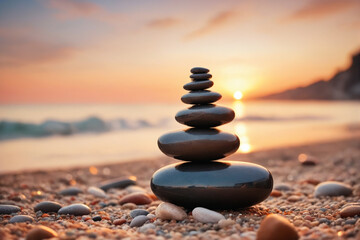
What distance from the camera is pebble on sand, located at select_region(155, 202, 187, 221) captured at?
4309 millimetres

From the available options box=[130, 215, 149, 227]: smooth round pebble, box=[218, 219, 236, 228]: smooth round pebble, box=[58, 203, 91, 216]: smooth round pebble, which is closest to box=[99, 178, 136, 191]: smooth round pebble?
box=[58, 203, 91, 216]: smooth round pebble

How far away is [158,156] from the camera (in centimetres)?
1181

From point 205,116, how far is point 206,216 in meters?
1.29

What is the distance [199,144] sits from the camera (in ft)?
15.0

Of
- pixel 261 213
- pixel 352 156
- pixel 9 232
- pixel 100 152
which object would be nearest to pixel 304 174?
pixel 352 156

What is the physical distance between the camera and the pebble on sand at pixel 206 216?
4078 millimetres

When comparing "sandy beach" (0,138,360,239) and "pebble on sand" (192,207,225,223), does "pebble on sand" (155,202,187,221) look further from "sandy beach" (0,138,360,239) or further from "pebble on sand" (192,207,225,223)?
"pebble on sand" (192,207,225,223)

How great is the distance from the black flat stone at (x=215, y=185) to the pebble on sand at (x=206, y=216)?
25 cm

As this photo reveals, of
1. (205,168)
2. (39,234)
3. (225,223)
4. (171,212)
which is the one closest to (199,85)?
(205,168)

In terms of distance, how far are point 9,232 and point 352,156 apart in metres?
9.36

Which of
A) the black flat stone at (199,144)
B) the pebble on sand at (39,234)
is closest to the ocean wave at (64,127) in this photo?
the black flat stone at (199,144)

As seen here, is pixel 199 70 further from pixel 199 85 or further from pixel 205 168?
pixel 205 168

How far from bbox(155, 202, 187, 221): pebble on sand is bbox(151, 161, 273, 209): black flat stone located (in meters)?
0.15

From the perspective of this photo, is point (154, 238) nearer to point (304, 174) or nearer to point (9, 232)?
point (9, 232)
